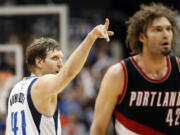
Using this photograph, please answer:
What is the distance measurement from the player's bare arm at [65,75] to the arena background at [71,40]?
3917mm

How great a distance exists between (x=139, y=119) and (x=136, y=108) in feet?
0.37

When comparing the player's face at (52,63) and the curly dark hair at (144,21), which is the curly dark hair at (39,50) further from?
the curly dark hair at (144,21)

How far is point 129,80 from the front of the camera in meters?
3.95

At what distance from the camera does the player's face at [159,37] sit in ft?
12.9

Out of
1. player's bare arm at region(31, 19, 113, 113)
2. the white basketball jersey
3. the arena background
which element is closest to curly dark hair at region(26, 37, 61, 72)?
the white basketball jersey

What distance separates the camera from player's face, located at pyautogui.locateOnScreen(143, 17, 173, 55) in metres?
3.92

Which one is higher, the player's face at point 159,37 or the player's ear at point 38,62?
the player's face at point 159,37

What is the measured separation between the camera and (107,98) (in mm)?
3941

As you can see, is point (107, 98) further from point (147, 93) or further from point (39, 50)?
point (39, 50)

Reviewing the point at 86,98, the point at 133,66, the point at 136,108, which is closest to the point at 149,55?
the point at 133,66

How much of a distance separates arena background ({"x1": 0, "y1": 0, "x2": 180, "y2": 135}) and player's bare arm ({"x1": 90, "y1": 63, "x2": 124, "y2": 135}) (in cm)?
387

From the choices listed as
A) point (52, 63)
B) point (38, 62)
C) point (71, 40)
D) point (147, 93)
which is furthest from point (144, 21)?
point (71, 40)

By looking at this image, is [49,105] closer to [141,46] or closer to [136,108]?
[136,108]

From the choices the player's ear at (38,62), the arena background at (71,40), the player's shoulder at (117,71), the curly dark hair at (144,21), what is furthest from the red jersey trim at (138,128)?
the arena background at (71,40)
